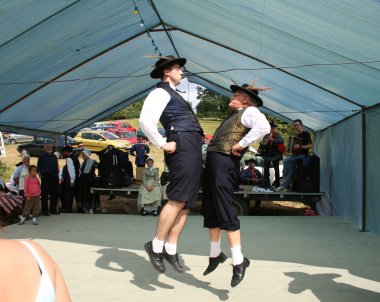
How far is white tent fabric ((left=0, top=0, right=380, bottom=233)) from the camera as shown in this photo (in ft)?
16.0

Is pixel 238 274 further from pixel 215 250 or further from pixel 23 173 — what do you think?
pixel 23 173

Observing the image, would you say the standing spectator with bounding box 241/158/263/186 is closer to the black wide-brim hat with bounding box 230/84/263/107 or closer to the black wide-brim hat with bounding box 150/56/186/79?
the black wide-brim hat with bounding box 230/84/263/107

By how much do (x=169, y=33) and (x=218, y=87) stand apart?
3.80m

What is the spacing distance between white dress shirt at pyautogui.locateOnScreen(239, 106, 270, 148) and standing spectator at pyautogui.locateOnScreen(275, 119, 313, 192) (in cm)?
674

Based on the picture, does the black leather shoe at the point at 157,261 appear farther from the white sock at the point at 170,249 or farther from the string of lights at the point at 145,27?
the string of lights at the point at 145,27

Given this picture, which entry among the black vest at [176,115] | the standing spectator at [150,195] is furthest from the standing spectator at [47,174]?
the black vest at [176,115]

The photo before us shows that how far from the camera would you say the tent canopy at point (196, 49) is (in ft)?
15.6

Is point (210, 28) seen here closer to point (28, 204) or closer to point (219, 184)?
point (219, 184)

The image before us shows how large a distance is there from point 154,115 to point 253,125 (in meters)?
0.78

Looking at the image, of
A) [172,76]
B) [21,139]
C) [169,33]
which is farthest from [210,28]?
[21,139]

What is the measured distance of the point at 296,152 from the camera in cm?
1030

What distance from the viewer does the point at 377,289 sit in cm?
383

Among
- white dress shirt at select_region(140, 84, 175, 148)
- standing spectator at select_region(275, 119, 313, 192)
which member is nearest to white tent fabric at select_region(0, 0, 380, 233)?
standing spectator at select_region(275, 119, 313, 192)

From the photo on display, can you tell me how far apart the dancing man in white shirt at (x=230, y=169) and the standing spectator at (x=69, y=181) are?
24.1ft
